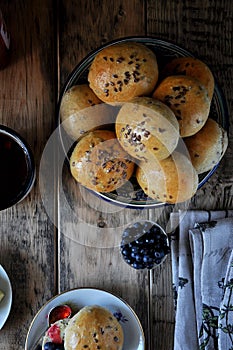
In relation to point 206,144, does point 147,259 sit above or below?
below

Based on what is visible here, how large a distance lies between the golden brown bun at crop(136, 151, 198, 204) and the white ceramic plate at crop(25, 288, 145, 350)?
240 millimetres

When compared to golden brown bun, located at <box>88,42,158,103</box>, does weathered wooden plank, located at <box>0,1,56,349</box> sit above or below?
below

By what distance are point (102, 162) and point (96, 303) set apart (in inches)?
11.7

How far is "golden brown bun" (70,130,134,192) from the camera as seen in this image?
85 centimetres

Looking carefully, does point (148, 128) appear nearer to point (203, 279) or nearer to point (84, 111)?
point (84, 111)

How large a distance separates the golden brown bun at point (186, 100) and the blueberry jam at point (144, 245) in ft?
0.81

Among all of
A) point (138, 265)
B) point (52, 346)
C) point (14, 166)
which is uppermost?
point (14, 166)

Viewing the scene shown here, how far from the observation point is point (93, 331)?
3.02 ft

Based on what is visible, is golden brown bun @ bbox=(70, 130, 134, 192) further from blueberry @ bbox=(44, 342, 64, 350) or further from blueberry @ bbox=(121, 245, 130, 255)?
blueberry @ bbox=(44, 342, 64, 350)

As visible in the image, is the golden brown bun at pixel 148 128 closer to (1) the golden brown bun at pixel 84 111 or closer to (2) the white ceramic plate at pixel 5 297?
(1) the golden brown bun at pixel 84 111

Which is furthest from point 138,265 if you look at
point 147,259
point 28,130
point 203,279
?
point 28,130

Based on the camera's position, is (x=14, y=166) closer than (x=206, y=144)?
No

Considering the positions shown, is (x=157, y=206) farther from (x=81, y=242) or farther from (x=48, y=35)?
(x=48, y=35)

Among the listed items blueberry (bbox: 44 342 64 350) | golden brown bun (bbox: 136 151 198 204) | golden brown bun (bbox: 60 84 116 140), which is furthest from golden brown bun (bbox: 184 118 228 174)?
blueberry (bbox: 44 342 64 350)
